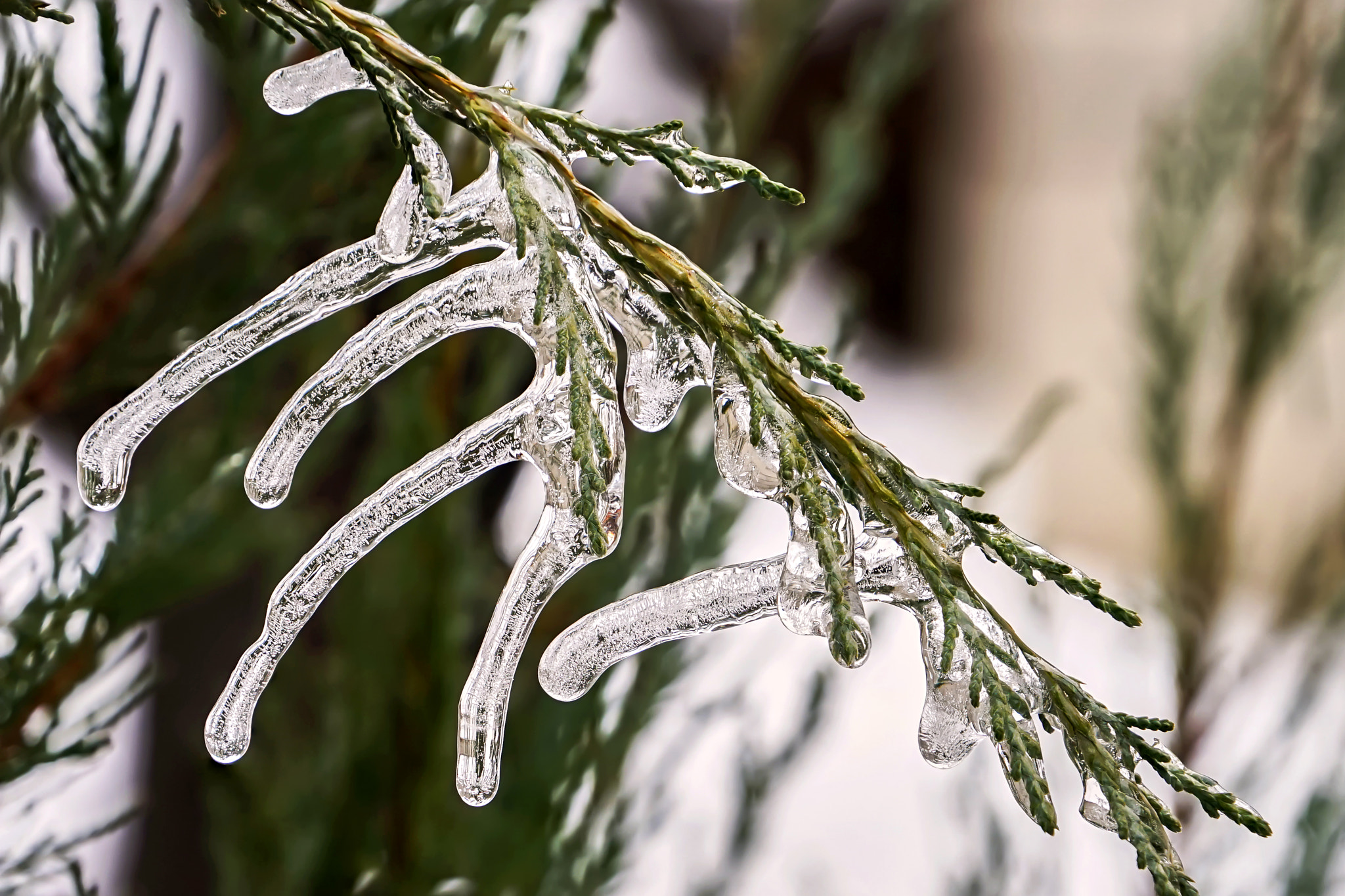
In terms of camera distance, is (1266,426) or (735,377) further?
(1266,426)

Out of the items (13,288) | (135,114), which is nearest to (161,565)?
(13,288)

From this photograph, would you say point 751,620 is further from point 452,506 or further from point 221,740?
point 452,506

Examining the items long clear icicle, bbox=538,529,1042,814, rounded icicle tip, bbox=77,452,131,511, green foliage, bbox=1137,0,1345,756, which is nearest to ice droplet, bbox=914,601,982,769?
long clear icicle, bbox=538,529,1042,814

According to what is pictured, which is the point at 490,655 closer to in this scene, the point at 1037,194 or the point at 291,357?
the point at 291,357

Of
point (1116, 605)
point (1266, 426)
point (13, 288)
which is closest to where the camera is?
point (1116, 605)

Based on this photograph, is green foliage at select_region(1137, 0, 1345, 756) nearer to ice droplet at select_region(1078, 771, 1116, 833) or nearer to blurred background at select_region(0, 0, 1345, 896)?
blurred background at select_region(0, 0, 1345, 896)

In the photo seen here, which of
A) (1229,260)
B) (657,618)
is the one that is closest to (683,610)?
(657,618)

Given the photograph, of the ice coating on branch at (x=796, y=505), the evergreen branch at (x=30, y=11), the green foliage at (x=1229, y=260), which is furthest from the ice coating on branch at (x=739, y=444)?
the green foliage at (x=1229, y=260)
